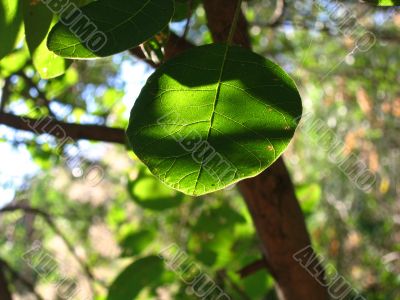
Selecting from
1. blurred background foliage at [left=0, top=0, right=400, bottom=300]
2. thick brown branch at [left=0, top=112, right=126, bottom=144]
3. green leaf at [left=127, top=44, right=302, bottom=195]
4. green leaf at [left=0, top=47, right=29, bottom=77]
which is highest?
green leaf at [left=127, top=44, right=302, bottom=195]

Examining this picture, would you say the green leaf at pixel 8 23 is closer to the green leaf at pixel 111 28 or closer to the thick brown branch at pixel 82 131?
the green leaf at pixel 111 28

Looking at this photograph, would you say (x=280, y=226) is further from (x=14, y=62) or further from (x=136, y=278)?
(x=14, y=62)

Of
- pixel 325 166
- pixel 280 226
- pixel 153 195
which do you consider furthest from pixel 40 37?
pixel 325 166

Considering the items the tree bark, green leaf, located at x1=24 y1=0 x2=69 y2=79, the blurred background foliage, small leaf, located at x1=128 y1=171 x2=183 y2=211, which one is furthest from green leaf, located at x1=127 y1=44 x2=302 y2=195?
the blurred background foliage

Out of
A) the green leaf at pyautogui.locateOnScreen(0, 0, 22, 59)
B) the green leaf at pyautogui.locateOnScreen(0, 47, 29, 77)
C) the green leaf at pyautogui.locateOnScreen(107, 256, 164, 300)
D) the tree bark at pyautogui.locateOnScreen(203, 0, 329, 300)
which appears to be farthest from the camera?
the green leaf at pyautogui.locateOnScreen(0, 47, 29, 77)

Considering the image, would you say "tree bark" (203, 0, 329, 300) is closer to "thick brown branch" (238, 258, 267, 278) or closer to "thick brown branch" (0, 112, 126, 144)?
"thick brown branch" (238, 258, 267, 278)

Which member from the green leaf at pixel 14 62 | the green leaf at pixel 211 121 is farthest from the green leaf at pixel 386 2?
the green leaf at pixel 14 62
